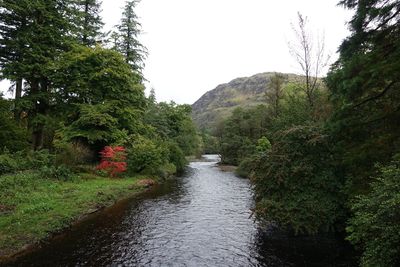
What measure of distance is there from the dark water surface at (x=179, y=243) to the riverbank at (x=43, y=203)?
686mm

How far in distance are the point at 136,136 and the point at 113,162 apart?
503cm

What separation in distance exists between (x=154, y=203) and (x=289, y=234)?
372 inches

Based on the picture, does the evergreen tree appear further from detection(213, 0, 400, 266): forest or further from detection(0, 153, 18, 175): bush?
detection(0, 153, 18, 175): bush

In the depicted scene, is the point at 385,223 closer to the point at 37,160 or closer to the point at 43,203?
the point at 43,203

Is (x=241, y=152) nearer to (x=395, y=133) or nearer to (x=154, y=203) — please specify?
(x=154, y=203)

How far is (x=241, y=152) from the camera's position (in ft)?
166

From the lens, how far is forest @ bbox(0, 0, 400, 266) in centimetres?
941

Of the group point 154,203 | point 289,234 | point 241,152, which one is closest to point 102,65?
point 154,203

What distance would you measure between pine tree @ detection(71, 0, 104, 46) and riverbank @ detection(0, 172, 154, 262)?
17649 millimetres

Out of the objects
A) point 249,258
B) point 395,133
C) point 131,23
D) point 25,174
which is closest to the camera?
point 395,133

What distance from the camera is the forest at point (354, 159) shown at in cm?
688

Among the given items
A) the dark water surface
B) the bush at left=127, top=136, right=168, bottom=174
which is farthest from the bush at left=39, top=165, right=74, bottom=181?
the bush at left=127, top=136, right=168, bottom=174

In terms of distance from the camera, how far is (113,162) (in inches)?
990

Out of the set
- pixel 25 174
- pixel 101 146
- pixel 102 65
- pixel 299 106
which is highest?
pixel 102 65
